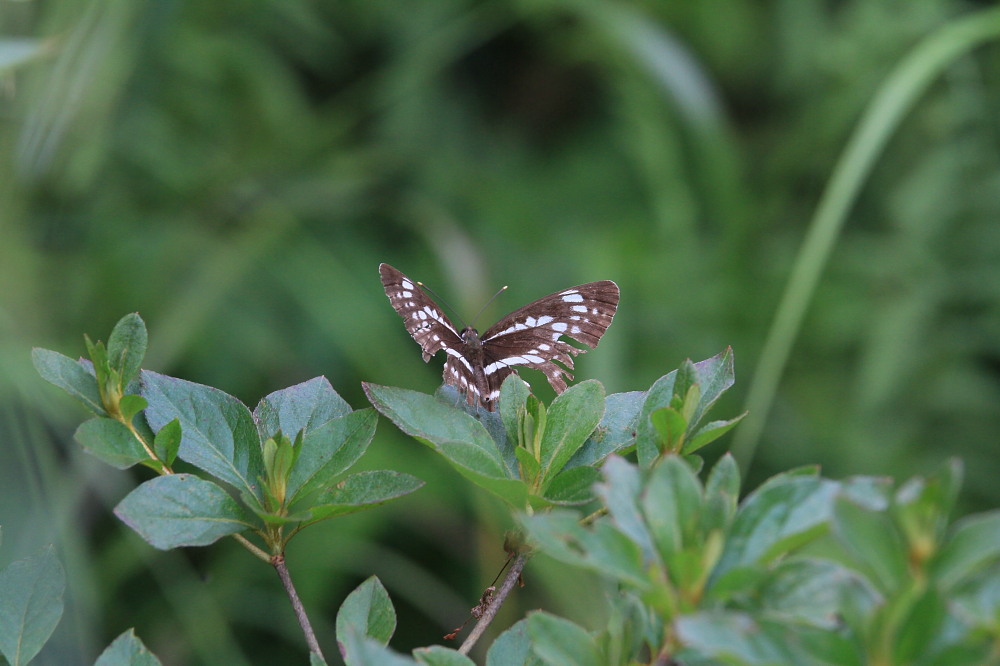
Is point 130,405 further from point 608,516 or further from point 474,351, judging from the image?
point 474,351

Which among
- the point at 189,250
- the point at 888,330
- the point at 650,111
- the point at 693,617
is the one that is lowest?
the point at 693,617

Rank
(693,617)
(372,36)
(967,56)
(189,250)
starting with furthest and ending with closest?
(372,36)
(967,56)
(189,250)
(693,617)

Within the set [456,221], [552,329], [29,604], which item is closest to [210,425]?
[29,604]

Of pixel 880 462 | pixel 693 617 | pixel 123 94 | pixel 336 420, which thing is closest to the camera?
pixel 693 617

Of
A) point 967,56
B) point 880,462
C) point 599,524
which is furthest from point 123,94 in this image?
point 967,56

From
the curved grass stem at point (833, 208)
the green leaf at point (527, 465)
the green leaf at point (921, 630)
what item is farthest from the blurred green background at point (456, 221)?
the green leaf at point (921, 630)

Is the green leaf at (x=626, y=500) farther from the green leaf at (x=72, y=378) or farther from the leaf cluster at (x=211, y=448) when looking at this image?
the green leaf at (x=72, y=378)

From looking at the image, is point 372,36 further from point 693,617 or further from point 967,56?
point 693,617
